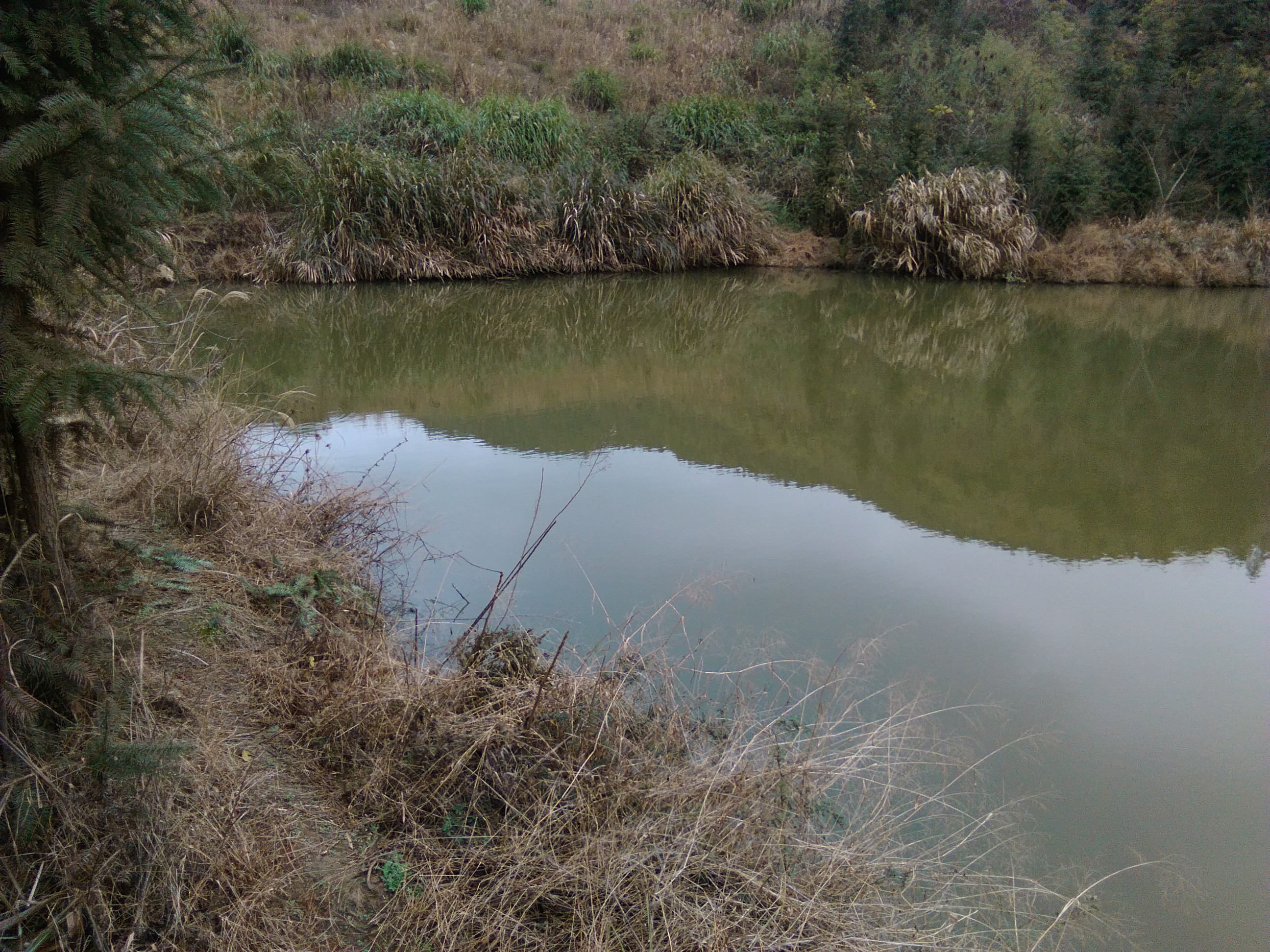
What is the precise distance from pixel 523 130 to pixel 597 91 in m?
3.55

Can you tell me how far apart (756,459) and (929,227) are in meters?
8.37

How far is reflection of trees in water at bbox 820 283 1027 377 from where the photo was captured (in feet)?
30.3

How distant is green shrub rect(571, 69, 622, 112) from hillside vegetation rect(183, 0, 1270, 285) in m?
0.05

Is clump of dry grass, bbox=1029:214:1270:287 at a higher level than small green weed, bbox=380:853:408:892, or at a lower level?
lower

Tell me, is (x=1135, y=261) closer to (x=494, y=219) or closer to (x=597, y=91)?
(x=494, y=219)

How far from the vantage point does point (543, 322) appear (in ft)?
34.3

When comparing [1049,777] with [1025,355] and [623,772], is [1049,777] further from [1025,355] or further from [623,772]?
[1025,355]

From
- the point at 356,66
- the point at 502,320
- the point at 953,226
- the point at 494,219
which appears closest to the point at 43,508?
the point at 502,320

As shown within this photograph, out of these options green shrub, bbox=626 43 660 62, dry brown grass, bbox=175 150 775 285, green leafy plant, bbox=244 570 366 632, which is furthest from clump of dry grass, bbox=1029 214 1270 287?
green leafy plant, bbox=244 570 366 632

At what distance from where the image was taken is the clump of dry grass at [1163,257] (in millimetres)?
13258

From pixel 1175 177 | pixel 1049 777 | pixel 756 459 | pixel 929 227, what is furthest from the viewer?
pixel 1175 177

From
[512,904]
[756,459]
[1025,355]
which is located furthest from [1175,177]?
[512,904]

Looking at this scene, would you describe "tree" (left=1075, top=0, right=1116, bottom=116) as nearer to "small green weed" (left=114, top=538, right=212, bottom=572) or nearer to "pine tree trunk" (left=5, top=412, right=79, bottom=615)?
"small green weed" (left=114, top=538, right=212, bottom=572)

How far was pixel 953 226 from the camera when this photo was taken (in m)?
13.2
